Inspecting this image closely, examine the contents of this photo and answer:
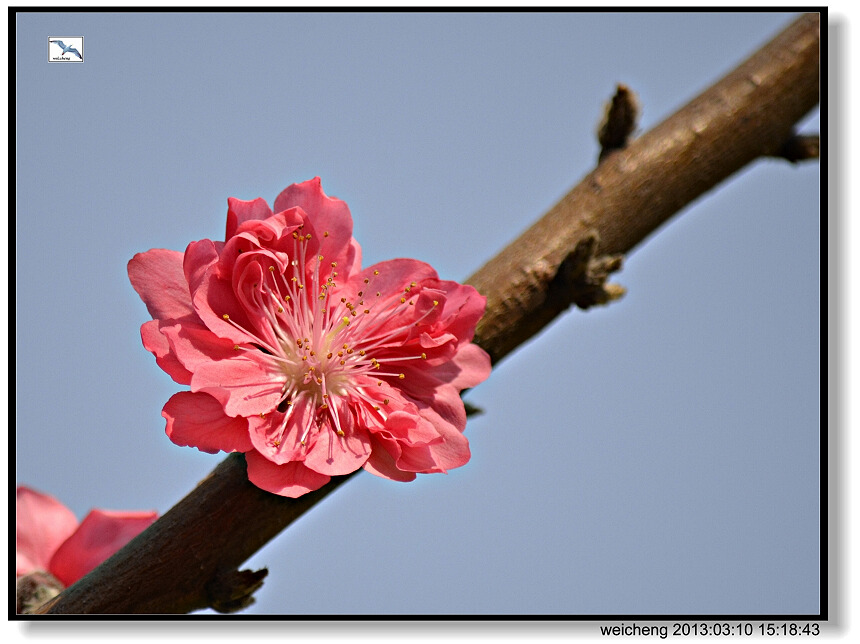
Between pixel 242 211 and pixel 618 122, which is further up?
pixel 618 122

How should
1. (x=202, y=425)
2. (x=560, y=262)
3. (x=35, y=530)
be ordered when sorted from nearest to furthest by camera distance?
1. (x=202, y=425)
2. (x=560, y=262)
3. (x=35, y=530)

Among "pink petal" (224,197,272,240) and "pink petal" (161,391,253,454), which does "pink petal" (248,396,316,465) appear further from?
"pink petal" (224,197,272,240)

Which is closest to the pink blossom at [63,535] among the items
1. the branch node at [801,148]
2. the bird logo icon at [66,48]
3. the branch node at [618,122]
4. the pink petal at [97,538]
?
the pink petal at [97,538]

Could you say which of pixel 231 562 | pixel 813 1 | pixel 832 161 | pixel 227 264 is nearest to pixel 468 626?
pixel 231 562

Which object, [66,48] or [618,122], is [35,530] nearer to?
[66,48]

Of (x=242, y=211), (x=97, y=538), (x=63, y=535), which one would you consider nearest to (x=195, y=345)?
(x=242, y=211)

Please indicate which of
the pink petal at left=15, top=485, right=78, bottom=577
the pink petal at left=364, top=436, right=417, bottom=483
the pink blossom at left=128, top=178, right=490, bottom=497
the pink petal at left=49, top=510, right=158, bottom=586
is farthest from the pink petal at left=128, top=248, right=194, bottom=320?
the pink petal at left=15, top=485, right=78, bottom=577

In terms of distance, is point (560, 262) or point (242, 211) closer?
point (242, 211)
